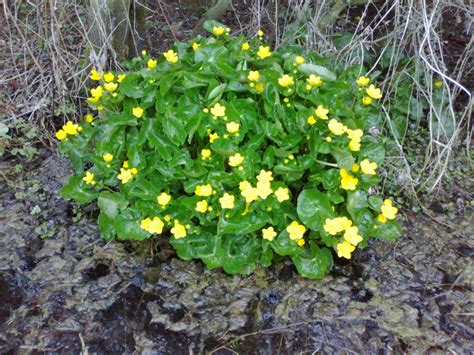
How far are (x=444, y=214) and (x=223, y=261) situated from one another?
110 centimetres

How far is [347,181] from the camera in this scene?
161 cm

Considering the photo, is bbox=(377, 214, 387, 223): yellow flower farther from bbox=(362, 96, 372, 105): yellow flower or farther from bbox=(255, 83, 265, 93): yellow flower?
bbox=(255, 83, 265, 93): yellow flower

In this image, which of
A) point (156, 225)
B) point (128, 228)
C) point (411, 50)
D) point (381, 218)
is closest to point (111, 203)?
point (128, 228)

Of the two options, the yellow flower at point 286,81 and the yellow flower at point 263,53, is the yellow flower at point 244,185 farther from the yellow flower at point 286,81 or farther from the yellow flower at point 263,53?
the yellow flower at point 263,53

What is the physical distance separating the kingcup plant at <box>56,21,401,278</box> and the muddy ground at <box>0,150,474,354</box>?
0.42 ft

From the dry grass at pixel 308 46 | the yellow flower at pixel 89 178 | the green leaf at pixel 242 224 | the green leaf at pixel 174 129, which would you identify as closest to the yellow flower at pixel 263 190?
the green leaf at pixel 242 224

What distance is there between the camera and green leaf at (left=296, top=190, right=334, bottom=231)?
5.39 ft

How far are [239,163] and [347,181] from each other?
1.27ft

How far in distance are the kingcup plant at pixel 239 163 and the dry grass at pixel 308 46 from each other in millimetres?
490

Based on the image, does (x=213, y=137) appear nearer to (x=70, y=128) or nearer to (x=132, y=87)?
(x=132, y=87)

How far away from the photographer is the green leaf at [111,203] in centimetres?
175

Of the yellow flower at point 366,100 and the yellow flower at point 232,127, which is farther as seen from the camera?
the yellow flower at point 366,100

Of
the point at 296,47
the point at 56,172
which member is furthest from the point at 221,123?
the point at 56,172

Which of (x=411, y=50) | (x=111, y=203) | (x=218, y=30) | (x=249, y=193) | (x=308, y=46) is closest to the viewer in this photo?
(x=249, y=193)
